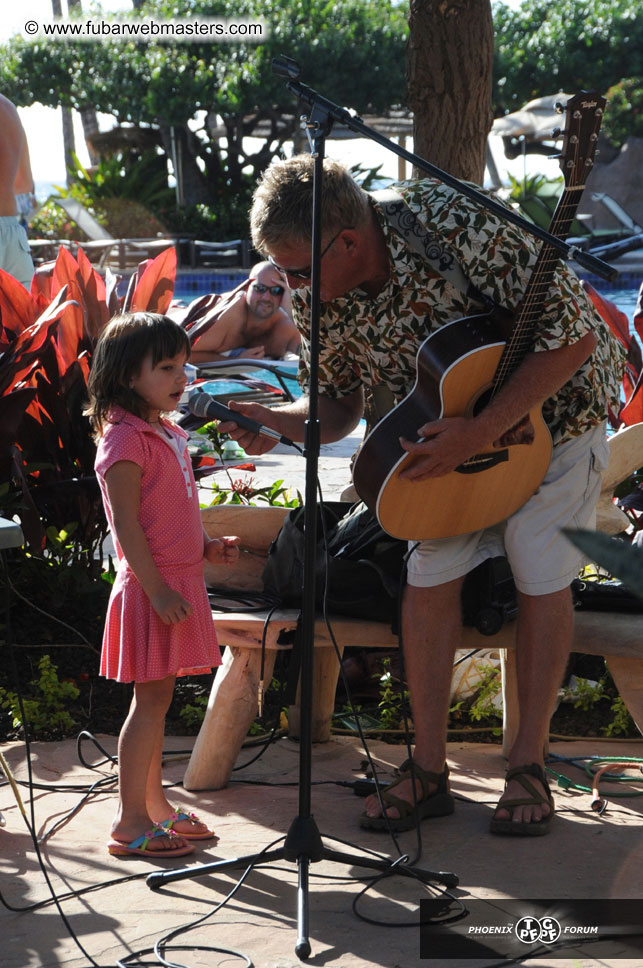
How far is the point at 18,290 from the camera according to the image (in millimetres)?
3760

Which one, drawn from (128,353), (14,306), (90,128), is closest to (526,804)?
(128,353)

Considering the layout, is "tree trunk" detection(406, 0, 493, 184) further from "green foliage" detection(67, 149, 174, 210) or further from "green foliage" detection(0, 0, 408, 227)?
"green foliage" detection(67, 149, 174, 210)

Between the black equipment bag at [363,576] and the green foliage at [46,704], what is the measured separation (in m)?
0.81

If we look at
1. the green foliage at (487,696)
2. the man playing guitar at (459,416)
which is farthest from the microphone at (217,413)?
the green foliage at (487,696)

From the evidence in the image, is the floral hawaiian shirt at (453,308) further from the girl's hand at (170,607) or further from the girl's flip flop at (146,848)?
the girl's flip flop at (146,848)

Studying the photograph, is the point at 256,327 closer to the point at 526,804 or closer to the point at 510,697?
the point at 510,697

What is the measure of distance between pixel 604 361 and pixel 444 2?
71.8 inches

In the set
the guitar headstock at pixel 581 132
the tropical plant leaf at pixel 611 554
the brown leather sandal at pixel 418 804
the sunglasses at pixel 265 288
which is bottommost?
the brown leather sandal at pixel 418 804

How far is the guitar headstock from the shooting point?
7.05 ft

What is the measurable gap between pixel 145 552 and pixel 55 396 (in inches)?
53.4

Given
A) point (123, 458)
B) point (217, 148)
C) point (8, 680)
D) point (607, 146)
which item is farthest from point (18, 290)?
point (607, 146)

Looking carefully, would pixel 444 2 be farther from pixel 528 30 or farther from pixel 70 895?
pixel 528 30

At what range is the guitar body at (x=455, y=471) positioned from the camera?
8.04 ft

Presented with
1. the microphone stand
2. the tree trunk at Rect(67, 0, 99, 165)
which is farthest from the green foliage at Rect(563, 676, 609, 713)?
the tree trunk at Rect(67, 0, 99, 165)
